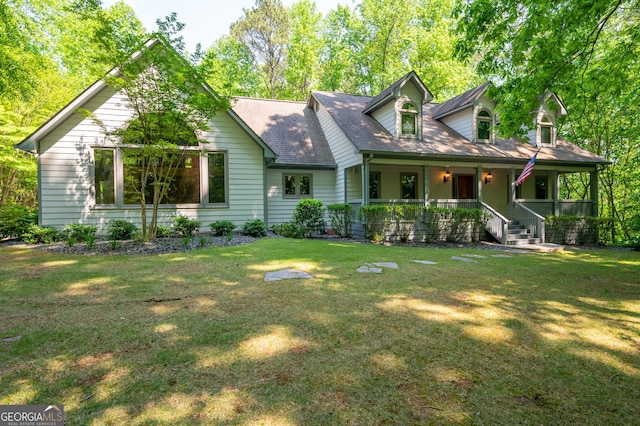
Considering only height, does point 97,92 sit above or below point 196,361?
above

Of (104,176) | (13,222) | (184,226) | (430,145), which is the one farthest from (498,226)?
(13,222)

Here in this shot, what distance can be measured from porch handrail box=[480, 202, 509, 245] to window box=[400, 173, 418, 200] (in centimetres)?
358

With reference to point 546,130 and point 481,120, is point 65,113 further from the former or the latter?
point 546,130

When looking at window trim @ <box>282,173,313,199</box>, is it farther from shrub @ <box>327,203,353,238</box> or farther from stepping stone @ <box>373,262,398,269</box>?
stepping stone @ <box>373,262,398,269</box>

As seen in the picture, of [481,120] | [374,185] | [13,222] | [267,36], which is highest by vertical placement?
[267,36]

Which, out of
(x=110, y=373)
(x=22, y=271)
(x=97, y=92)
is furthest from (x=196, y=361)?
(x=97, y=92)

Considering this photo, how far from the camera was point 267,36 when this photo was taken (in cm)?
A: 2486

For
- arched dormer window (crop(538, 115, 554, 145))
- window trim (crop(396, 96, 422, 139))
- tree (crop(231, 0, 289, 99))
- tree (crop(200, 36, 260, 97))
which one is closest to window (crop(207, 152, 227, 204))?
window trim (crop(396, 96, 422, 139))

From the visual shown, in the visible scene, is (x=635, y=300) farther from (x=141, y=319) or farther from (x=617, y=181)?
(x=617, y=181)

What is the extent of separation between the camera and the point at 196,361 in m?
2.56

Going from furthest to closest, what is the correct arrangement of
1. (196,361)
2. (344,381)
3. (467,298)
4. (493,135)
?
1. (493,135)
2. (467,298)
3. (196,361)
4. (344,381)

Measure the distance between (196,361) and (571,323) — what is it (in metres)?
3.83

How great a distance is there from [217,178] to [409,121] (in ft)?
27.2

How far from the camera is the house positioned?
10203mm
